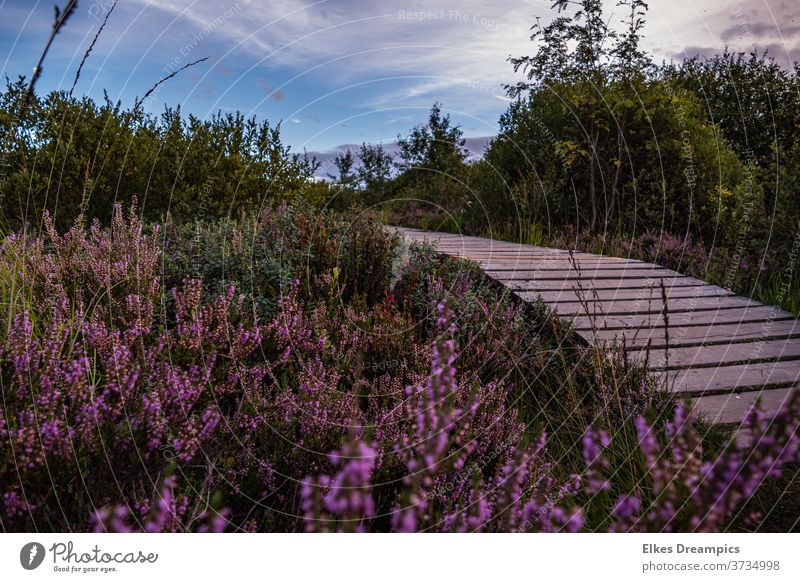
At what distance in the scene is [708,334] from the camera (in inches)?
156

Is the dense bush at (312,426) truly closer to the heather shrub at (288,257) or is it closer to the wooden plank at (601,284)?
the heather shrub at (288,257)

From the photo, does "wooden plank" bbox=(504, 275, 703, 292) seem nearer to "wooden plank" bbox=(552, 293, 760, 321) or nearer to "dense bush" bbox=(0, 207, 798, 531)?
"wooden plank" bbox=(552, 293, 760, 321)

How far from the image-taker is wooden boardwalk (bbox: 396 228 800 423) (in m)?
3.10

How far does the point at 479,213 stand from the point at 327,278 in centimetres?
679

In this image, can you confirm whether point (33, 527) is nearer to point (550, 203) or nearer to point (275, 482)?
point (275, 482)

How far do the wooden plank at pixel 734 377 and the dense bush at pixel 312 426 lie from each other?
17.2 inches

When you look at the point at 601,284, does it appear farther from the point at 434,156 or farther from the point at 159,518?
the point at 434,156

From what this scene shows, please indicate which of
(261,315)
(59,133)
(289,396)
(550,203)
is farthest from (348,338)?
(550,203)

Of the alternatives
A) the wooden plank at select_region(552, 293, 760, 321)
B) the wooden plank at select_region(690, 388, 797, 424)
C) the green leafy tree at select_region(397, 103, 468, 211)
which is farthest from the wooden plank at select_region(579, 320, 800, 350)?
the green leafy tree at select_region(397, 103, 468, 211)

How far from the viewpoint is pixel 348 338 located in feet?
10.1

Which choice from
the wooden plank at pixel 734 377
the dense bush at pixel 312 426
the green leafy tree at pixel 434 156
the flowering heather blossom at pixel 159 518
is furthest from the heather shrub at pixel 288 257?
the green leafy tree at pixel 434 156

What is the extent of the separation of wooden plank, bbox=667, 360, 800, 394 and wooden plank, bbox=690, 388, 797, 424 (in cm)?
6
